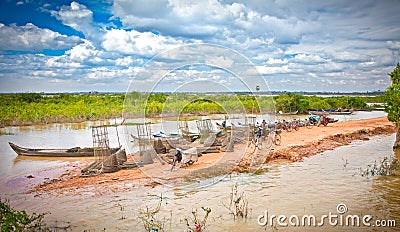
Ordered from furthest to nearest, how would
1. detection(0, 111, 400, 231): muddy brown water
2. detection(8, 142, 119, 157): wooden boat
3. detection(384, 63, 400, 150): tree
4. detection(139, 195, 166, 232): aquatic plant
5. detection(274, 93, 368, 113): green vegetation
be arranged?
detection(274, 93, 368, 113): green vegetation < detection(8, 142, 119, 157): wooden boat < detection(384, 63, 400, 150): tree < detection(0, 111, 400, 231): muddy brown water < detection(139, 195, 166, 232): aquatic plant

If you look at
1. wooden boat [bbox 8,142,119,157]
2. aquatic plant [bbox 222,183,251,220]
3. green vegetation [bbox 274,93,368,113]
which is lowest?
aquatic plant [bbox 222,183,251,220]

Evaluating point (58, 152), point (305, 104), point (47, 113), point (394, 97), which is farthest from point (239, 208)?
point (305, 104)

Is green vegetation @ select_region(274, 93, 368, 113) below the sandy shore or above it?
above

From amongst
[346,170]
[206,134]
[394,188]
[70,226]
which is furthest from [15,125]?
A: [394,188]

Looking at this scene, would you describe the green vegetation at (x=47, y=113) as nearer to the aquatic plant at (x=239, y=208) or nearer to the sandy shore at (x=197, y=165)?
the sandy shore at (x=197, y=165)

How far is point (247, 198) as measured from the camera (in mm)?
8086

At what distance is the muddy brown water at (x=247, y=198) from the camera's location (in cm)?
678

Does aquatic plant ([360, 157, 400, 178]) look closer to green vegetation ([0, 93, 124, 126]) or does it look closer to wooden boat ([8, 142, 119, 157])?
wooden boat ([8, 142, 119, 157])

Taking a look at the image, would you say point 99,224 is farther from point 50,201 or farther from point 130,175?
point 130,175

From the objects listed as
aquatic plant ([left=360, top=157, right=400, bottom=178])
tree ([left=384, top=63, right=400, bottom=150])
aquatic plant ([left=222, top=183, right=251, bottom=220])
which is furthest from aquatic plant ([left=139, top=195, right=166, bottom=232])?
tree ([left=384, top=63, right=400, bottom=150])

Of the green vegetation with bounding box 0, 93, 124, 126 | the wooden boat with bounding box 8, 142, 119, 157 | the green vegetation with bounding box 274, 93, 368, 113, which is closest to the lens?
the wooden boat with bounding box 8, 142, 119, 157

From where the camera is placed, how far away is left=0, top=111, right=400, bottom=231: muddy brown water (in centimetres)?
678

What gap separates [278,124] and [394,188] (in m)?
10.8

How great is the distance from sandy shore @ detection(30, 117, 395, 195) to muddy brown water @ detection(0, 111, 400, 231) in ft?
1.06
